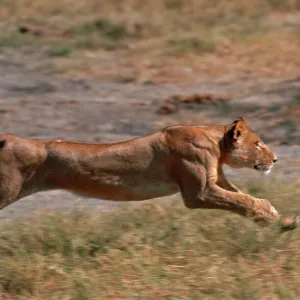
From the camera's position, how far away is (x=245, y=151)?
5.57 meters

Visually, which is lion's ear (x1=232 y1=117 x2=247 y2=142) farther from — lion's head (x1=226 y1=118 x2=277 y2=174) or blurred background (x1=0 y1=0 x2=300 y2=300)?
blurred background (x1=0 y1=0 x2=300 y2=300)

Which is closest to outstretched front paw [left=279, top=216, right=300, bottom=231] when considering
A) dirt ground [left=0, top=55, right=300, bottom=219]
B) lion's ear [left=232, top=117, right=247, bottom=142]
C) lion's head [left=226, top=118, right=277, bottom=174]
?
lion's head [left=226, top=118, right=277, bottom=174]

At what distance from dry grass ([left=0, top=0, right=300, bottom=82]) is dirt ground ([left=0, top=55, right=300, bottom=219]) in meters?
0.54

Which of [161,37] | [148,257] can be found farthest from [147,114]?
[148,257]

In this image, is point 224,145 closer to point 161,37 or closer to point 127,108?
point 127,108

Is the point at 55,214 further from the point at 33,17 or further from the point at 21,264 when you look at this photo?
the point at 33,17

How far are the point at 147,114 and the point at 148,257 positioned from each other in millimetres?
5445

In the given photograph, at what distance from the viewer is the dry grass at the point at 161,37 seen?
493 inches

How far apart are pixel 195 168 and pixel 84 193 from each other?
2.12 feet

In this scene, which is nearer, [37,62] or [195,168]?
[195,168]

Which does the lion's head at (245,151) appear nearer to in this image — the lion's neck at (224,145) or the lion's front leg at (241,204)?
the lion's neck at (224,145)

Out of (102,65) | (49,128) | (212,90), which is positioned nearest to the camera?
(49,128)

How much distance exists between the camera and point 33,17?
16.6 m

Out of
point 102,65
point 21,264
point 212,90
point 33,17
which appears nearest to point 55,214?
point 21,264
